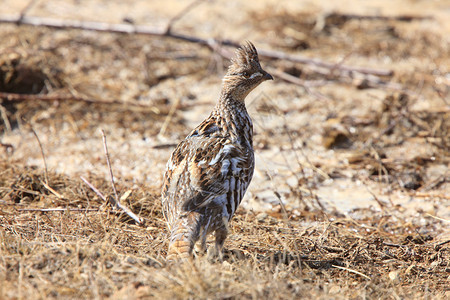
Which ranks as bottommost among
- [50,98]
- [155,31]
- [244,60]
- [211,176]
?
[211,176]

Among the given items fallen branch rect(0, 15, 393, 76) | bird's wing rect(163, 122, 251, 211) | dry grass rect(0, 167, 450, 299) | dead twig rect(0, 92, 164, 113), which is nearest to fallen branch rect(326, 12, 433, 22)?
fallen branch rect(0, 15, 393, 76)

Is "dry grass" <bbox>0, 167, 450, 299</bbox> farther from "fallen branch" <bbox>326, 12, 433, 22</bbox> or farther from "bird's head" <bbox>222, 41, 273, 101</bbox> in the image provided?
"fallen branch" <bbox>326, 12, 433, 22</bbox>

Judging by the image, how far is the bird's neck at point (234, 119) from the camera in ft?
17.4

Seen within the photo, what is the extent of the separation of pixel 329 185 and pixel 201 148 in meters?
2.46

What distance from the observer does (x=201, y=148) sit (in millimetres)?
4996

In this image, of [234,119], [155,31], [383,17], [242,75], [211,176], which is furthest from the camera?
[383,17]

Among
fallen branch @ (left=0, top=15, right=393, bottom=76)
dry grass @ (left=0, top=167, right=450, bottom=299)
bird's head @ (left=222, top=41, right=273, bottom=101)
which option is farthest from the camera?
fallen branch @ (left=0, top=15, right=393, bottom=76)

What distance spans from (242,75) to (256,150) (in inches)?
89.9

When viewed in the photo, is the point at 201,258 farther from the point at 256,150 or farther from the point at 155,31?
Answer: the point at 155,31

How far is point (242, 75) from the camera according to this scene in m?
5.52

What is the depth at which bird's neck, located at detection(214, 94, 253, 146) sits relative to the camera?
5312mm

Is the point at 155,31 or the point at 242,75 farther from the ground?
the point at 155,31

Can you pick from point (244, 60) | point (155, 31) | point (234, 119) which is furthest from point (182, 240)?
point (155, 31)

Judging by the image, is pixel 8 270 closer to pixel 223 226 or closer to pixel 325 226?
Answer: pixel 223 226
